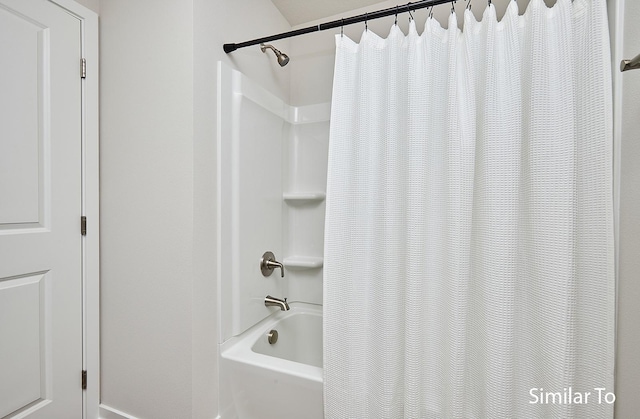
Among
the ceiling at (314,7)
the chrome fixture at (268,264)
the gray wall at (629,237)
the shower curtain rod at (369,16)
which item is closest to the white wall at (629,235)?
the gray wall at (629,237)

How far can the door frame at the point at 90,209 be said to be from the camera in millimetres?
1334

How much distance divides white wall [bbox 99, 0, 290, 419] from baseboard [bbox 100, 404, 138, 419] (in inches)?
0.6

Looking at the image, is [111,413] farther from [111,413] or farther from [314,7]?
[314,7]

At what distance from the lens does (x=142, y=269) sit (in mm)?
1305

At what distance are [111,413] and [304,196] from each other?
1528 mm

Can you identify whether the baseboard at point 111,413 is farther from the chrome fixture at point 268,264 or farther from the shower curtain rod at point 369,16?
the shower curtain rod at point 369,16

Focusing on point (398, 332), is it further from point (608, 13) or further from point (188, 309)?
point (608, 13)

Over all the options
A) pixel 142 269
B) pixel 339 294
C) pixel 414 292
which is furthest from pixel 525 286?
pixel 142 269

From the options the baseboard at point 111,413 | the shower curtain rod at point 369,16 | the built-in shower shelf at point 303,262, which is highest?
the shower curtain rod at point 369,16

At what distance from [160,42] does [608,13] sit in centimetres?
175

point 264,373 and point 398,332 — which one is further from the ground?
point 398,332

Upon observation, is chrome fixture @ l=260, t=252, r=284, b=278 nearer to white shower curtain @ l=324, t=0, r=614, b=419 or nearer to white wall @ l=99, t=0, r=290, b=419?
white wall @ l=99, t=0, r=290, b=419

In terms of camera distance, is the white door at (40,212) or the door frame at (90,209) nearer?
the white door at (40,212)

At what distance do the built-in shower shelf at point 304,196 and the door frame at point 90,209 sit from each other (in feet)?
3.44
